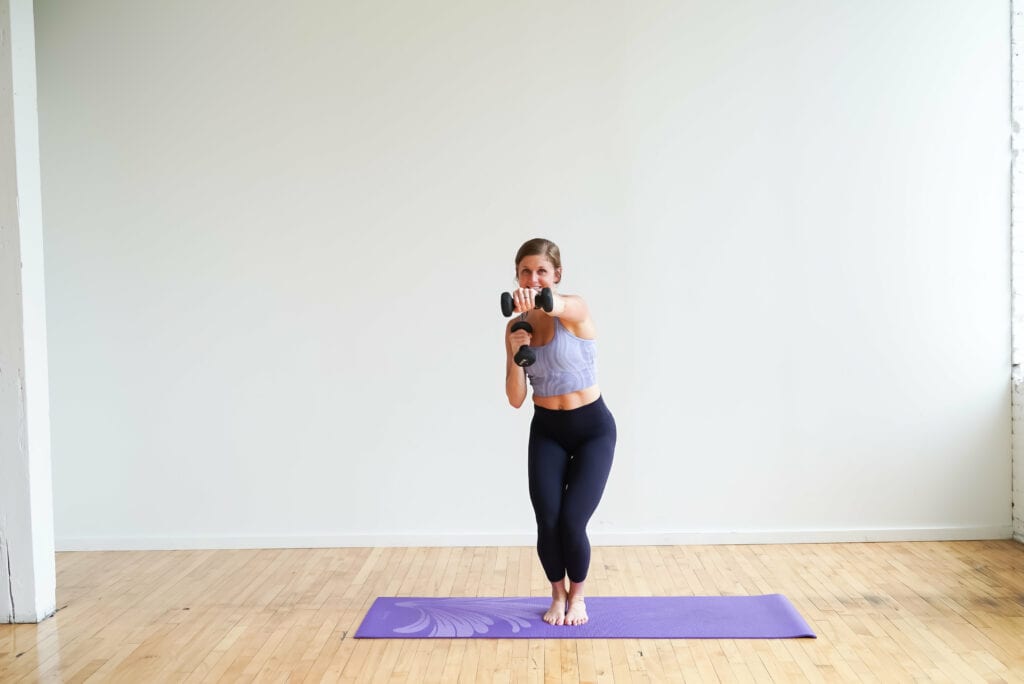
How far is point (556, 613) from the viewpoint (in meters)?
3.59

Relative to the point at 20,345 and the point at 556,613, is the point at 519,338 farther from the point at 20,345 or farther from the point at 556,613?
the point at 20,345

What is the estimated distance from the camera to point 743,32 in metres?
4.75

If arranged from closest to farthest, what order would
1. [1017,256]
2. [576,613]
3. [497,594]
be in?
[576,613] < [497,594] < [1017,256]

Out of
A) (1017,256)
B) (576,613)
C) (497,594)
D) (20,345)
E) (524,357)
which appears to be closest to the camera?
(524,357)

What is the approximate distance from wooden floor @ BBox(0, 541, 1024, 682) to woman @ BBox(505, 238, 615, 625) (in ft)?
0.95

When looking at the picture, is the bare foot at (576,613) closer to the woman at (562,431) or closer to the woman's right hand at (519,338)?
the woman at (562,431)

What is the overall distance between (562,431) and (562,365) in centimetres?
25

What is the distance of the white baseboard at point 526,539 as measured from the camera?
4789mm

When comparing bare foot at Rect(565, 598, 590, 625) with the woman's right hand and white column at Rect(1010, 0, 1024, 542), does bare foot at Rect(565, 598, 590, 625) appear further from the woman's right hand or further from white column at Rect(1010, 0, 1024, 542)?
white column at Rect(1010, 0, 1024, 542)

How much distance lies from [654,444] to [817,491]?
841 millimetres

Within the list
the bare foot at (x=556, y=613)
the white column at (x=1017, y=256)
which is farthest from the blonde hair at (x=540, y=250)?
the white column at (x=1017, y=256)

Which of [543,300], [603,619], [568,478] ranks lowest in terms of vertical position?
[603,619]

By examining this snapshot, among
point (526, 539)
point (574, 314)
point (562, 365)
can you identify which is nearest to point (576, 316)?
point (574, 314)

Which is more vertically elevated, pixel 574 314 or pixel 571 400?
pixel 574 314
